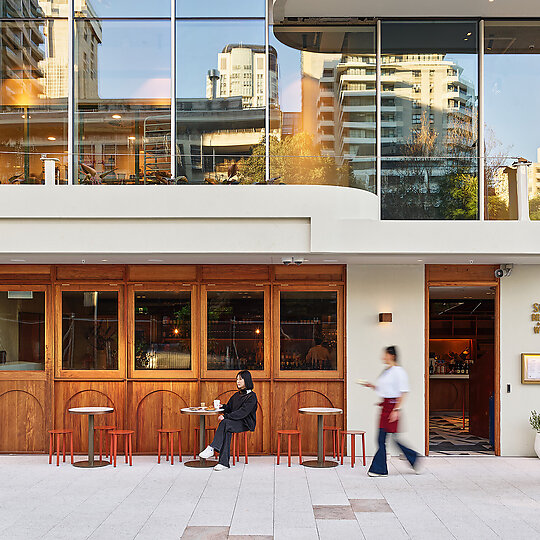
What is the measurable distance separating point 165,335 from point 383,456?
3.67m

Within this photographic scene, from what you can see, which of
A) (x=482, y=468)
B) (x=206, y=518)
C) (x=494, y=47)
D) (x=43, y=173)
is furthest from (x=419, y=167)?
(x=206, y=518)

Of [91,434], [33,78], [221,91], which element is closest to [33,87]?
[33,78]

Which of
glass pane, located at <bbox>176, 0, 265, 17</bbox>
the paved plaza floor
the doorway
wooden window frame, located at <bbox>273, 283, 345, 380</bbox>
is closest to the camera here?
the paved plaza floor

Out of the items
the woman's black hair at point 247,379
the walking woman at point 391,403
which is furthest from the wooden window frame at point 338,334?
the walking woman at point 391,403

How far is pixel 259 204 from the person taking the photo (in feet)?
34.2

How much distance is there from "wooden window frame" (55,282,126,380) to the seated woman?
182 centimetres

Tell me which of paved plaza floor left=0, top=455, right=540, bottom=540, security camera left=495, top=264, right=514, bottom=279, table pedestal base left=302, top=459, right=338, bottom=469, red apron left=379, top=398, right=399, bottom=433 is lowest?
table pedestal base left=302, top=459, right=338, bottom=469

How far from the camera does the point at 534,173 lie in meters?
11.7

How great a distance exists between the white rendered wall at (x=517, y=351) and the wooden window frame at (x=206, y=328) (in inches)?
134

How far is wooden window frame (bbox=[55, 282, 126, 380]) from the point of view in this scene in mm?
11836

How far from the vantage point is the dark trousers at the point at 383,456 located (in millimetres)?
10000

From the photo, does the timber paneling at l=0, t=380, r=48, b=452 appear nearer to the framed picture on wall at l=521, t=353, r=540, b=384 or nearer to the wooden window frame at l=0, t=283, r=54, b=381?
the wooden window frame at l=0, t=283, r=54, b=381

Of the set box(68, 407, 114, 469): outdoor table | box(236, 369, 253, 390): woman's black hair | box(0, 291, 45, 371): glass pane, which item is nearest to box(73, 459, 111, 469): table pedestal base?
box(68, 407, 114, 469): outdoor table

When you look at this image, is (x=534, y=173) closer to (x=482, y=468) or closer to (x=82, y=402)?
(x=482, y=468)
